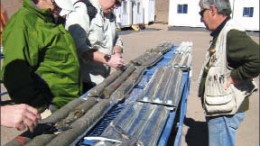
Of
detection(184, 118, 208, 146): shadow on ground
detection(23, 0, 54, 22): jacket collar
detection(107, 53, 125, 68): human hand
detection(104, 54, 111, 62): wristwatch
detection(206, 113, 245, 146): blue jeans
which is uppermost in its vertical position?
detection(23, 0, 54, 22): jacket collar

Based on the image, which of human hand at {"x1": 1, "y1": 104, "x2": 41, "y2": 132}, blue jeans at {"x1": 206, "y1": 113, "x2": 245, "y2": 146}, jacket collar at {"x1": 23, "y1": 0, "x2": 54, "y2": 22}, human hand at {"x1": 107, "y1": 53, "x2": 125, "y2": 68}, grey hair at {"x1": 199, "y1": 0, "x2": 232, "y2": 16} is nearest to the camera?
human hand at {"x1": 1, "y1": 104, "x2": 41, "y2": 132}

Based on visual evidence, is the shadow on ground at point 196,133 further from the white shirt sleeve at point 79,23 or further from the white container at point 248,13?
the white container at point 248,13

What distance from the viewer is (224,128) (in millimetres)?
2840

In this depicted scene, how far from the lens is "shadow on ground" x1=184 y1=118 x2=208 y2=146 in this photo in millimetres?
4512

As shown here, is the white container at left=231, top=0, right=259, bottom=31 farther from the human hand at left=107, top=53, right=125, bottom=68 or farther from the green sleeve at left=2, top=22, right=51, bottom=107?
the green sleeve at left=2, top=22, right=51, bottom=107

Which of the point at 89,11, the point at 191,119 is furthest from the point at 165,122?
the point at 191,119

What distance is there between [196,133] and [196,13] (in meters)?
19.9

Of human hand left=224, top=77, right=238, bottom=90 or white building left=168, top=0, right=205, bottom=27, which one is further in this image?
white building left=168, top=0, right=205, bottom=27

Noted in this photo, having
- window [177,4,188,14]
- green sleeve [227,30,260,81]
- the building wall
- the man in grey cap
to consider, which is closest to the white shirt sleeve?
the man in grey cap

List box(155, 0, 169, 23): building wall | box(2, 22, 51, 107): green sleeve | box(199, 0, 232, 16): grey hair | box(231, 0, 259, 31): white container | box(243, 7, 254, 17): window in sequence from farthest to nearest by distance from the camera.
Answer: box(155, 0, 169, 23): building wall
box(243, 7, 254, 17): window
box(231, 0, 259, 31): white container
box(199, 0, 232, 16): grey hair
box(2, 22, 51, 107): green sleeve

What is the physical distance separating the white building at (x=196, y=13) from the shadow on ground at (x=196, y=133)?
1757 centimetres

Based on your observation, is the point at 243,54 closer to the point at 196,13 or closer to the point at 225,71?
the point at 225,71

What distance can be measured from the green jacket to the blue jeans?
1231 mm

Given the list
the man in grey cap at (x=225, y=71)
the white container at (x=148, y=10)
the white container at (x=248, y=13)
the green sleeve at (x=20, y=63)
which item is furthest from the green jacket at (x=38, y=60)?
the white container at (x=148, y=10)
